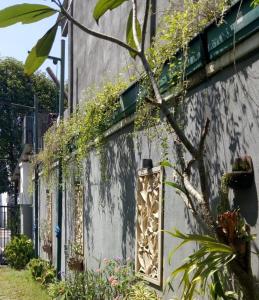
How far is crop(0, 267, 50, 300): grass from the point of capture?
10.3 m

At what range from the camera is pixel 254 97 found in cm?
361

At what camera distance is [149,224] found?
577 cm

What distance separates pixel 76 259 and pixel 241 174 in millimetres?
5689

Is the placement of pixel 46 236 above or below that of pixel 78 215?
below

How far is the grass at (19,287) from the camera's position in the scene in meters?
10.3

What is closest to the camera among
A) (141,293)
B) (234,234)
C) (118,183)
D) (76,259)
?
(234,234)

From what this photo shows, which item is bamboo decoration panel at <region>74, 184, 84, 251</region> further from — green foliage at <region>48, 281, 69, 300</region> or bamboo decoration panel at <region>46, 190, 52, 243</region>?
bamboo decoration panel at <region>46, 190, 52, 243</region>

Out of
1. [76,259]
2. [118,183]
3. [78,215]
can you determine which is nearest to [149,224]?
[118,183]

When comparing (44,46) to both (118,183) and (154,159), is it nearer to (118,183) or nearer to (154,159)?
(154,159)

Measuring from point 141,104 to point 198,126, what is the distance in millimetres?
1169

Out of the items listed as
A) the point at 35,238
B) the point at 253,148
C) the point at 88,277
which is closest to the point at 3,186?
the point at 35,238

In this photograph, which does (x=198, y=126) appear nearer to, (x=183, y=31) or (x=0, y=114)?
(x=183, y=31)

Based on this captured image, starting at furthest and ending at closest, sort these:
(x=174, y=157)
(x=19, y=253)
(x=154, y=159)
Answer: (x=19, y=253), (x=154, y=159), (x=174, y=157)

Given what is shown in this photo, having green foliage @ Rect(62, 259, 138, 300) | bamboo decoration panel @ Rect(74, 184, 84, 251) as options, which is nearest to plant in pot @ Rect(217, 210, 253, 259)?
green foliage @ Rect(62, 259, 138, 300)
